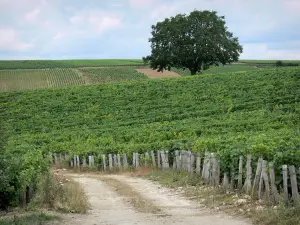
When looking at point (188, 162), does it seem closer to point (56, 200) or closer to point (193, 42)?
point (56, 200)

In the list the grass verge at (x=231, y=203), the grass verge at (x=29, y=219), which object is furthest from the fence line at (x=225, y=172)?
the grass verge at (x=29, y=219)

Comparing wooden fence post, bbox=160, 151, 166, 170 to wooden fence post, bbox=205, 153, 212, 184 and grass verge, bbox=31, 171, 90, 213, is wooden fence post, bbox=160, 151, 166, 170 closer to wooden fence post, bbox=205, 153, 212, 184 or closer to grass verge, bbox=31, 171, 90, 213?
wooden fence post, bbox=205, 153, 212, 184

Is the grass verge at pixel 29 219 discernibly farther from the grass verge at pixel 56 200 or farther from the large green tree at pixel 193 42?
the large green tree at pixel 193 42

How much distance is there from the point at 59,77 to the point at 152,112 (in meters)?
44.6

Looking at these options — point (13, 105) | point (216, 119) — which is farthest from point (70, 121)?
point (216, 119)

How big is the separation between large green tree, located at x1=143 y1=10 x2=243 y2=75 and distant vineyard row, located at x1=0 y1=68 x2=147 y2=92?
10.4 m

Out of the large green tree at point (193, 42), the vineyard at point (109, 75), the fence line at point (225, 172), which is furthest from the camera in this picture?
the vineyard at point (109, 75)

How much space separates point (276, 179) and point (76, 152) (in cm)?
1886

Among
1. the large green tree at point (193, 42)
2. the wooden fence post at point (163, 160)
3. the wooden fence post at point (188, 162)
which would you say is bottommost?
the wooden fence post at point (163, 160)

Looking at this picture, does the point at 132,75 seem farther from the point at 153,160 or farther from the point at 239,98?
the point at 153,160

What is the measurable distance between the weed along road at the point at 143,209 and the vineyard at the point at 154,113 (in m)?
3.98

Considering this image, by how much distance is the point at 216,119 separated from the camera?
38.1m

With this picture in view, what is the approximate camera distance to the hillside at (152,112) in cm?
3112

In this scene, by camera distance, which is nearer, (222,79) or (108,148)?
(108,148)
